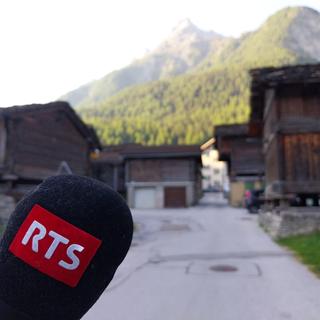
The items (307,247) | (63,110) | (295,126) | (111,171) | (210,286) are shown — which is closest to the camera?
Result: (210,286)

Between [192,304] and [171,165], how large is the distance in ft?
108

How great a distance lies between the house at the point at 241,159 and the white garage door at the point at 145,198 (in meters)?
7.39

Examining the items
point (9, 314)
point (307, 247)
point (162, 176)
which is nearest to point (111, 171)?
point (162, 176)

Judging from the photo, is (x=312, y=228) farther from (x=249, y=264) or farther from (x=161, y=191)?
(x=161, y=191)

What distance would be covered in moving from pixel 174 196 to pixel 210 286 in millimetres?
30978

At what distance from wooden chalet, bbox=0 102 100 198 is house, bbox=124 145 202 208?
15485mm

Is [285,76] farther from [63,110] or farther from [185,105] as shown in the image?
[185,105]

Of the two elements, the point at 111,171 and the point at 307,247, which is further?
the point at 111,171

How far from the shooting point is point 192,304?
561cm

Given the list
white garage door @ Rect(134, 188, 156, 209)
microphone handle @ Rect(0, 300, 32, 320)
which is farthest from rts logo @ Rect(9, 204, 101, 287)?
white garage door @ Rect(134, 188, 156, 209)

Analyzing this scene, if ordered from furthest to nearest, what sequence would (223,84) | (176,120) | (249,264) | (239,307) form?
(223,84) → (176,120) → (249,264) → (239,307)

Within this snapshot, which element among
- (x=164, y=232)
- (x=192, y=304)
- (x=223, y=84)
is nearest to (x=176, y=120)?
(x=223, y=84)

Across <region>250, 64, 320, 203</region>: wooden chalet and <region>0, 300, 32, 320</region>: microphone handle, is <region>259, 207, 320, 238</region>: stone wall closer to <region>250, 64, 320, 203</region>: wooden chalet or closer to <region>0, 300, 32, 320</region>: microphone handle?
<region>250, 64, 320, 203</region>: wooden chalet

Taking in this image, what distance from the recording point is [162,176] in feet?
125
